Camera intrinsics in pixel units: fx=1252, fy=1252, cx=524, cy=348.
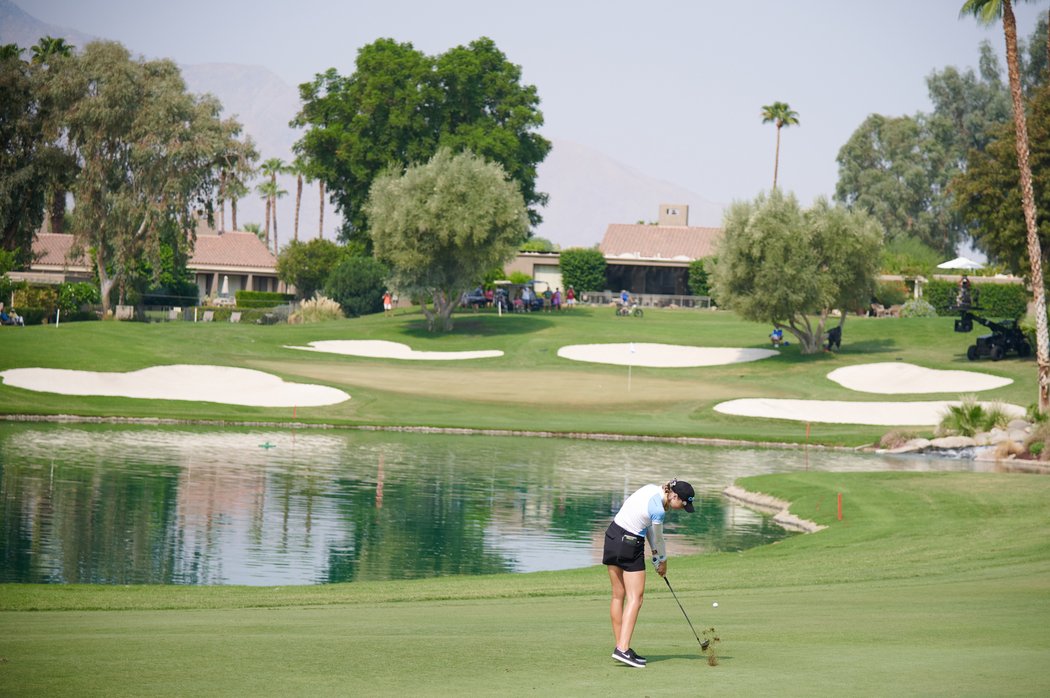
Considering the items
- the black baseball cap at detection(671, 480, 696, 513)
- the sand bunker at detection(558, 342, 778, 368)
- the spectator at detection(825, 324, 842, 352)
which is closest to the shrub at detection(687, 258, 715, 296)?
the sand bunker at detection(558, 342, 778, 368)

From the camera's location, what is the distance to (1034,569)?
19.1 meters

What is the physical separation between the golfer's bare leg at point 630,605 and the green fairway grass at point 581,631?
301 millimetres

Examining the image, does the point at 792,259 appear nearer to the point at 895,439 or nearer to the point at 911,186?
the point at 895,439

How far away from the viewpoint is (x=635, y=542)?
11.7 m

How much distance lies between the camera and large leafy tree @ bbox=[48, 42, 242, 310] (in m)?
74.4

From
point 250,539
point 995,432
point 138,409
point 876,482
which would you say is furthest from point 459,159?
point 250,539

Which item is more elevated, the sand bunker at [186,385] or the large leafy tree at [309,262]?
the large leafy tree at [309,262]

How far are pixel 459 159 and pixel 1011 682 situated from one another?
59.5m

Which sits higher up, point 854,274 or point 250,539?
point 854,274

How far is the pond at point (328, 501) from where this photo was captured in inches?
835

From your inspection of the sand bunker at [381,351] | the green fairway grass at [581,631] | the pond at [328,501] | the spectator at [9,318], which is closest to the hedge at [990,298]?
the sand bunker at [381,351]

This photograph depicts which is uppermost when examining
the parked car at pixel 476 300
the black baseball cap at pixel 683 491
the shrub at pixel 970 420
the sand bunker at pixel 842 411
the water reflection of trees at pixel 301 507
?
the parked car at pixel 476 300

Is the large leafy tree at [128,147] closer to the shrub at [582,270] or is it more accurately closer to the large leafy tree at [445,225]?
the large leafy tree at [445,225]

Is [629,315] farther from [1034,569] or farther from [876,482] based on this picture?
[1034,569]
